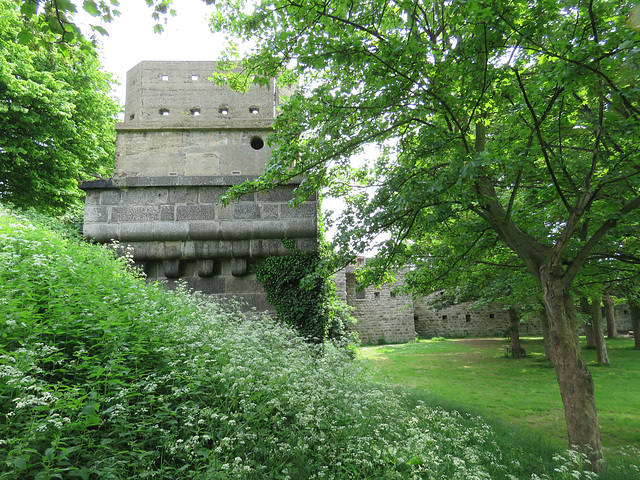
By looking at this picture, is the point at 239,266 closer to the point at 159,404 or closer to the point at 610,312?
the point at 159,404

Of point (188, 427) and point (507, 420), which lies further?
point (507, 420)

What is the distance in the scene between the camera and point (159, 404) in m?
2.62

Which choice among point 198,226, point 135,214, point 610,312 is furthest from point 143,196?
point 610,312

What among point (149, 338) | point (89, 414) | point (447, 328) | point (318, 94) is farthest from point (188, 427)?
point (447, 328)

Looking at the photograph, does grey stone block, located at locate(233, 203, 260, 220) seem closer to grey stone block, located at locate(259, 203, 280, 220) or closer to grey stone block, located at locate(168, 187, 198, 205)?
grey stone block, located at locate(259, 203, 280, 220)

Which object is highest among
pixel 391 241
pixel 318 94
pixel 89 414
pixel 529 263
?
pixel 318 94

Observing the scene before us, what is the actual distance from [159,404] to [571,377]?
172 inches

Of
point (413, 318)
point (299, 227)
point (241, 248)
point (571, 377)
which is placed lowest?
point (413, 318)

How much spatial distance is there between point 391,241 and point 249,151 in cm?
344

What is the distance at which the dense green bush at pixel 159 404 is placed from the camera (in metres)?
1.99

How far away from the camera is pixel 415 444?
2.88 metres

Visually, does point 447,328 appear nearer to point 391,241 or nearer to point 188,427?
point 391,241

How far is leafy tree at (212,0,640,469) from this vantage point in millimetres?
3215

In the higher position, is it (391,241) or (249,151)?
(249,151)
